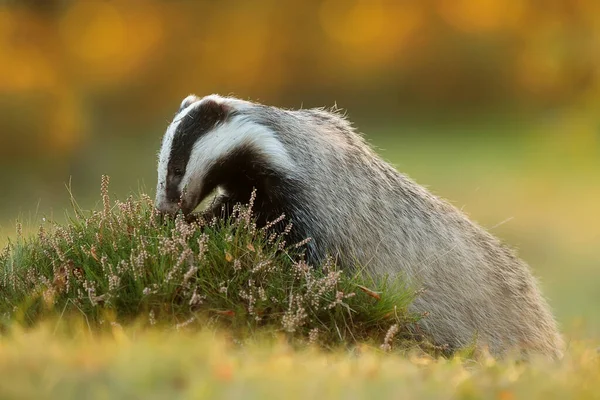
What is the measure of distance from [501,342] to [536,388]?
2.30m

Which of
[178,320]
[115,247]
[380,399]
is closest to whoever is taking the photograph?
[380,399]

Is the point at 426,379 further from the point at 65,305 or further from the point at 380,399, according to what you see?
the point at 65,305

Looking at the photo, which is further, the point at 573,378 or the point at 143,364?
the point at 573,378

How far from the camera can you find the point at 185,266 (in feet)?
12.6

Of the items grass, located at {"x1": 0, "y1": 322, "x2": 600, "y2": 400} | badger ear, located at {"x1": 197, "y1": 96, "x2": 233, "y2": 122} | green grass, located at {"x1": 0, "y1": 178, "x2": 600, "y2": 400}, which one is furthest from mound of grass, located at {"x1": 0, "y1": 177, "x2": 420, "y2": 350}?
grass, located at {"x1": 0, "y1": 322, "x2": 600, "y2": 400}

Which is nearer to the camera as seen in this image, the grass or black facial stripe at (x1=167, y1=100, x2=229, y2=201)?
the grass

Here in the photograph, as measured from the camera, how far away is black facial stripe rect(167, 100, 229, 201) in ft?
14.0

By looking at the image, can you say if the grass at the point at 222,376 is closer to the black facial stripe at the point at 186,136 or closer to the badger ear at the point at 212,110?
the black facial stripe at the point at 186,136

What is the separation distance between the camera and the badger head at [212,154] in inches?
167

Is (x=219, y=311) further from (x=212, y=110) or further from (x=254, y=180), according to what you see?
(x=212, y=110)

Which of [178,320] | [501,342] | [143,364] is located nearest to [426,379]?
[143,364]

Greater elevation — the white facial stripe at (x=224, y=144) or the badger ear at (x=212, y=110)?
the badger ear at (x=212, y=110)

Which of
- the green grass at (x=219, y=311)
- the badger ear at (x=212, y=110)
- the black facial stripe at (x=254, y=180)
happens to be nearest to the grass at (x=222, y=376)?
the green grass at (x=219, y=311)

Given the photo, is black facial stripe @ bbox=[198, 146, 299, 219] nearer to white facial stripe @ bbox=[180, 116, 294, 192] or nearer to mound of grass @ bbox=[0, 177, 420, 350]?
white facial stripe @ bbox=[180, 116, 294, 192]
